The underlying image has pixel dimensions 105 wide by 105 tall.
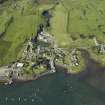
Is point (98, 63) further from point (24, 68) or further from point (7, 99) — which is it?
point (7, 99)

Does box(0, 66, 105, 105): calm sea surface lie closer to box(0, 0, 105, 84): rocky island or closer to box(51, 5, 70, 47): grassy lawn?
box(0, 0, 105, 84): rocky island

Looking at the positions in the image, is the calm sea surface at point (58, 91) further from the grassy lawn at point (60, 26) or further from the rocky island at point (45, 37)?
the grassy lawn at point (60, 26)

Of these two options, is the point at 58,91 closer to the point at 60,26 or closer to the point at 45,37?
the point at 45,37

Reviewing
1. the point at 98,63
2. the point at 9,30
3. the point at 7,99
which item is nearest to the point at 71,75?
the point at 98,63

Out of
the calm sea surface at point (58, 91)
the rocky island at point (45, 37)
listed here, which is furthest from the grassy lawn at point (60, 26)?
the calm sea surface at point (58, 91)

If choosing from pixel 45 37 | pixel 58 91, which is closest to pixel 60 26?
pixel 45 37

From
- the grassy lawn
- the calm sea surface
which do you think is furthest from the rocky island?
the calm sea surface

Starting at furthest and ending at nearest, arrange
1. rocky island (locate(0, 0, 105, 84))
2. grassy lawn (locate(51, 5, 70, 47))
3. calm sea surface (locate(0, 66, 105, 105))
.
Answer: grassy lawn (locate(51, 5, 70, 47)) → rocky island (locate(0, 0, 105, 84)) → calm sea surface (locate(0, 66, 105, 105))
